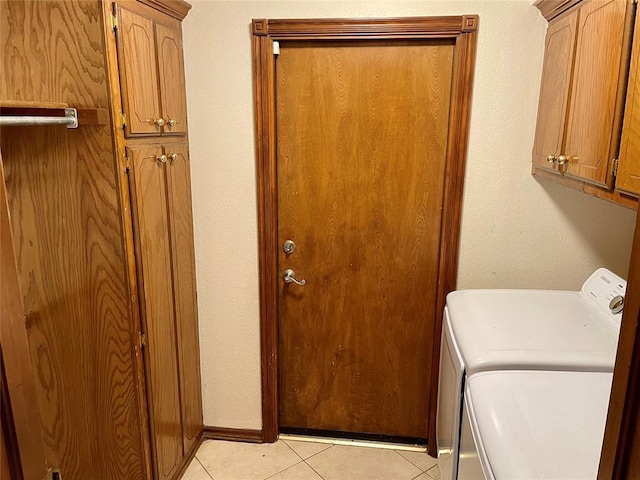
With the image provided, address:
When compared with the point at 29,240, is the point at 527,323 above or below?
below

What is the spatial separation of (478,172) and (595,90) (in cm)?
68

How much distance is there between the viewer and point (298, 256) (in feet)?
7.66

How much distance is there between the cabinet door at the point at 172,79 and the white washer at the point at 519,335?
53.8 inches

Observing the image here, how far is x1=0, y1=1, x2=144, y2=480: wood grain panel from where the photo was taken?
1516mm

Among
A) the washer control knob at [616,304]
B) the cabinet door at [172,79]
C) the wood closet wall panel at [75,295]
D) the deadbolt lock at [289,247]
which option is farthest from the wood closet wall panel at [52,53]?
the washer control knob at [616,304]

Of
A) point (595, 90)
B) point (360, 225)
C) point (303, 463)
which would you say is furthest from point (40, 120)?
point (303, 463)

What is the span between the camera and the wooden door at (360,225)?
6.96ft

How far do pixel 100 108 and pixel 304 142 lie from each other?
0.91m

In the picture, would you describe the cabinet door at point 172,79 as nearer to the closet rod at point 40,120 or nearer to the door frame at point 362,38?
the door frame at point 362,38

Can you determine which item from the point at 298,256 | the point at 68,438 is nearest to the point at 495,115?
the point at 298,256

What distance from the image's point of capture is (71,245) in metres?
1.67

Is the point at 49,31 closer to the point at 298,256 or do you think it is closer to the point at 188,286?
the point at 188,286

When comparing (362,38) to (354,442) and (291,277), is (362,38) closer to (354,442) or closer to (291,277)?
(291,277)

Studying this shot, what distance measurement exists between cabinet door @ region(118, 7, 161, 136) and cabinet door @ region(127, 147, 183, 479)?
99 mm
